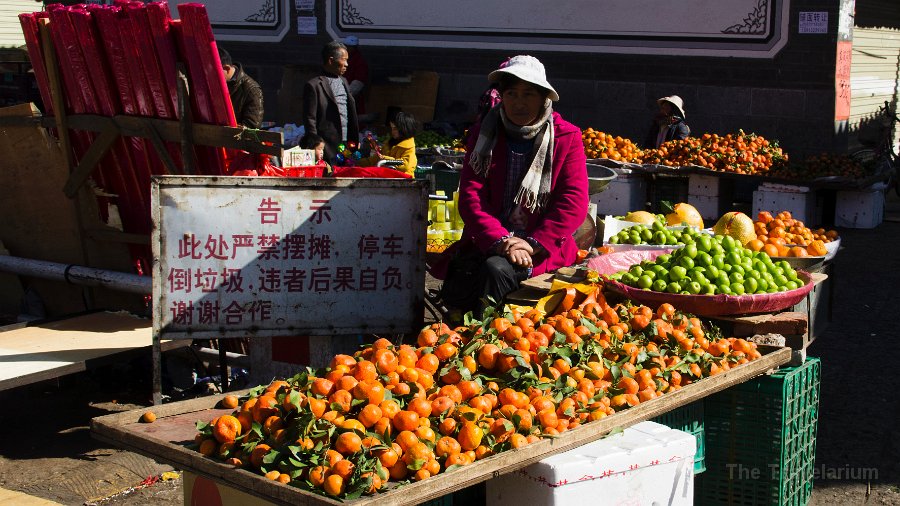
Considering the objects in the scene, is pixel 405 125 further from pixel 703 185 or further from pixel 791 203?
pixel 791 203

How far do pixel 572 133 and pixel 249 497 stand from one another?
9.39ft

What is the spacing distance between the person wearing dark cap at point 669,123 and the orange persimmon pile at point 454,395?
8508mm

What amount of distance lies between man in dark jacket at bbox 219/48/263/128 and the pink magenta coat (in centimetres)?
365

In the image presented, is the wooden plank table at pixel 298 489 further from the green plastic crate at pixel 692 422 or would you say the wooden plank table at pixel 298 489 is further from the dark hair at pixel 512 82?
the dark hair at pixel 512 82

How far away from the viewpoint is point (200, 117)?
6.01 meters

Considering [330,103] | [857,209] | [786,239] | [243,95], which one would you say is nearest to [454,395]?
[786,239]

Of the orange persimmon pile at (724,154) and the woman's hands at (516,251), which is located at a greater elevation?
the woman's hands at (516,251)

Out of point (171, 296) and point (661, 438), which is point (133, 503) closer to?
point (171, 296)

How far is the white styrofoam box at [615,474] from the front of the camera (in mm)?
3418

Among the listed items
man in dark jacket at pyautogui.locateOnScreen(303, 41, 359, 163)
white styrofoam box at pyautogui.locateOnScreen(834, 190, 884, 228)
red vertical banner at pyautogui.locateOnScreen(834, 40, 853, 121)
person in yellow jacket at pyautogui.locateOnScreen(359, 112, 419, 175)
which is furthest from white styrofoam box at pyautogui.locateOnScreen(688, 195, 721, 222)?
man in dark jacket at pyautogui.locateOnScreen(303, 41, 359, 163)

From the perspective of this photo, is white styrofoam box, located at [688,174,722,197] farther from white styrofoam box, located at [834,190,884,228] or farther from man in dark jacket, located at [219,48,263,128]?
man in dark jacket, located at [219,48,263,128]

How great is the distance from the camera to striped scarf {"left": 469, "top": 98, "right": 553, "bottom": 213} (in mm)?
5367

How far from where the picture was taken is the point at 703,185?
40.0 ft

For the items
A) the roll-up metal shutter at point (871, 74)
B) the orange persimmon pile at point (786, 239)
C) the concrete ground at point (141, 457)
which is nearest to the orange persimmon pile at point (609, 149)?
the roll-up metal shutter at point (871, 74)
